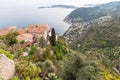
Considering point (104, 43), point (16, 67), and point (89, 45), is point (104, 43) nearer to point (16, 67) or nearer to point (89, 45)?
point (89, 45)

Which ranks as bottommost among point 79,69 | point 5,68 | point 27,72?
point 79,69

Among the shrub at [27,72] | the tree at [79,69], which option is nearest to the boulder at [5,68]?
the shrub at [27,72]

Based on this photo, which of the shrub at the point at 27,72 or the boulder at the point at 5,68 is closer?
the boulder at the point at 5,68

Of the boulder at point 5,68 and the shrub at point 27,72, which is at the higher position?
the boulder at point 5,68

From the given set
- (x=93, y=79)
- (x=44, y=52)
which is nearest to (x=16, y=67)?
(x=93, y=79)

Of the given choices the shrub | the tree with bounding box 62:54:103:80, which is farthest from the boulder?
the tree with bounding box 62:54:103:80

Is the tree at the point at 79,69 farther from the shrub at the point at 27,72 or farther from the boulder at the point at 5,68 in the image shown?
the boulder at the point at 5,68

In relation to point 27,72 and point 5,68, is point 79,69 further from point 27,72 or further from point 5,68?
point 5,68

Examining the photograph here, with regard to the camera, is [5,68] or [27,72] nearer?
[5,68]

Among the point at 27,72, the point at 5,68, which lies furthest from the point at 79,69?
the point at 5,68

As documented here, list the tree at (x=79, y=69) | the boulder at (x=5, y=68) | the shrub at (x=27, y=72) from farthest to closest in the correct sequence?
the tree at (x=79, y=69), the shrub at (x=27, y=72), the boulder at (x=5, y=68)

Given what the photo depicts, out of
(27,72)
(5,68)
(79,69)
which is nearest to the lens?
(5,68)
